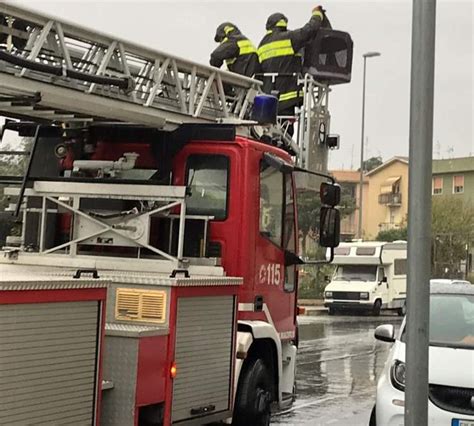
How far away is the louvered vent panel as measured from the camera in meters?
5.18

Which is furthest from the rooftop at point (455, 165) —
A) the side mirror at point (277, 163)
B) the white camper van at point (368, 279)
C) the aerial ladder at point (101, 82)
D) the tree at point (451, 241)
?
the side mirror at point (277, 163)

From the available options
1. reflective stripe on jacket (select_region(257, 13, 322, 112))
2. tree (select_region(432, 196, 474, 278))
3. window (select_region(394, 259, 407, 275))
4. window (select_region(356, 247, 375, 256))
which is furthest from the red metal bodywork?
tree (select_region(432, 196, 474, 278))

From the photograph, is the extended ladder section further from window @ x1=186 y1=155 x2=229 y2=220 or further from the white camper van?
the white camper van

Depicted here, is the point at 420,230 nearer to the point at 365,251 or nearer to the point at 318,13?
the point at 318,13

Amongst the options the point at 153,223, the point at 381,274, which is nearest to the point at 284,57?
the point at 153,223

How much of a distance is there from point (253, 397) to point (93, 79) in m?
2.73

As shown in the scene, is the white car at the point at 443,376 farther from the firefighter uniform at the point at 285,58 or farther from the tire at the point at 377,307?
the tire at the point at 377,307

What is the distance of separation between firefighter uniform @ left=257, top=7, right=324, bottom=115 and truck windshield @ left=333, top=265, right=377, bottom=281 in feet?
59.6

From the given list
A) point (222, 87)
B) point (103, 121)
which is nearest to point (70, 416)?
point (103, 121)

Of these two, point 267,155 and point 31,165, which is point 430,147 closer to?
point 267,155

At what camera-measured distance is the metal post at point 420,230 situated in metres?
3.84

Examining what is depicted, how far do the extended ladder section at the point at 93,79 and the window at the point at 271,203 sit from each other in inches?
33.3

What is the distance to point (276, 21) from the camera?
996cm

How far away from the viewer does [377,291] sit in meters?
26.7
